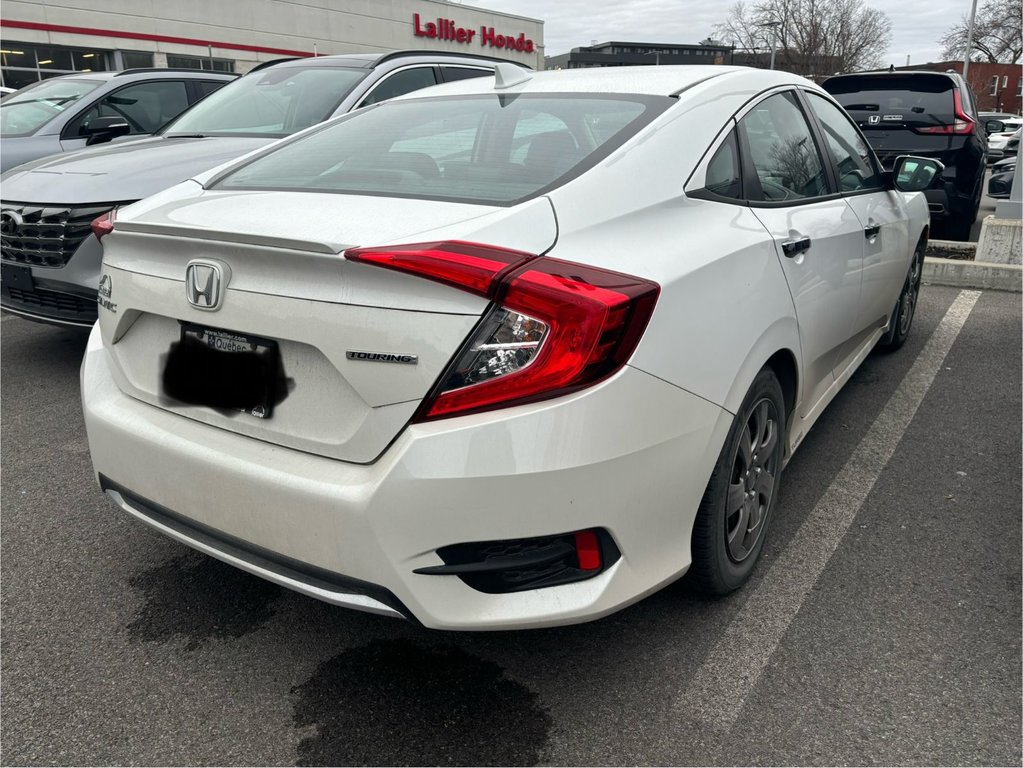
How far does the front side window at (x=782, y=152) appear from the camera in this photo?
2703mm

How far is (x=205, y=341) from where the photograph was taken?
6.73ft

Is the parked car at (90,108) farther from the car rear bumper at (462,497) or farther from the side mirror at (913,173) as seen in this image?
the side mirror at (913,173)

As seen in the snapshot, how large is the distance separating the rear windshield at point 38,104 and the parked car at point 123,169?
199cm

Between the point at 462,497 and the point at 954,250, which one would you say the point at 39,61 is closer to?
the point at 954,250

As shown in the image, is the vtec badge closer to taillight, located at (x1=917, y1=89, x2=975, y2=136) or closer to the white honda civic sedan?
the white honda civic sedan

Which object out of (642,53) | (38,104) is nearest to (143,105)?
(38,104)

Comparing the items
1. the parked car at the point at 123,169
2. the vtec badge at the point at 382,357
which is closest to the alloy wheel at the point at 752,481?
the vtec badge at the point at 382,357

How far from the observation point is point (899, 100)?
7.81 m

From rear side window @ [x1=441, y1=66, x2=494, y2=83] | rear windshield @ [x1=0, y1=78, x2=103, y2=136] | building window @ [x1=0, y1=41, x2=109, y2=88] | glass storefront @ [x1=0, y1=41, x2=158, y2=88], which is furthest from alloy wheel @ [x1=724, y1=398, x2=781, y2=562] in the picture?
building window @ [x1=0, y1=41, x2=109, y2=88]

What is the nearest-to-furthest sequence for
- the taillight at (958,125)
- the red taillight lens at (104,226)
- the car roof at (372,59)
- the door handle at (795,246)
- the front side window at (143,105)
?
the red taillight lens at (104,226)
the door handle at (795,246)
the car roof at (372,59)
the front side window at (143,105)
the taillight at (958,125)

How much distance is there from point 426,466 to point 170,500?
32.1 inches

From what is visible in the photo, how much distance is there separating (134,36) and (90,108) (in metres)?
25.4

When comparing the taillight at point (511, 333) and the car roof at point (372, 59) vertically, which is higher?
the car roof at point (372, 59)

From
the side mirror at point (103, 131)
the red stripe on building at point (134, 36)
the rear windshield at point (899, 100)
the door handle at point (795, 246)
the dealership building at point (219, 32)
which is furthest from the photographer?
the dealership building at point (219, 32)
